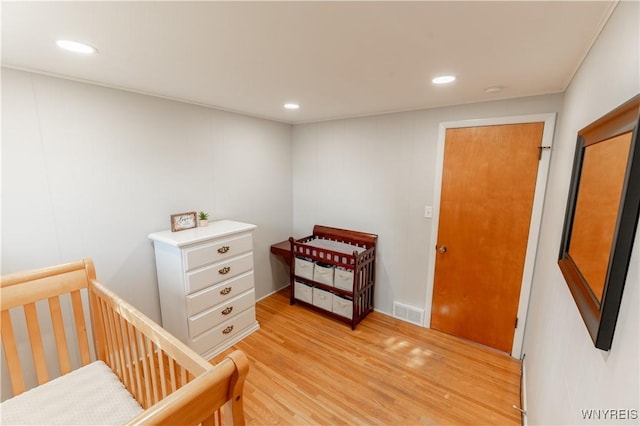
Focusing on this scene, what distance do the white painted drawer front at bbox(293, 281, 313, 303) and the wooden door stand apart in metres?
1.34

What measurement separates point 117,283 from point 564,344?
A: 2775mm

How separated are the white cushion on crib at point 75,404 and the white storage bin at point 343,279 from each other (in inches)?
74.0

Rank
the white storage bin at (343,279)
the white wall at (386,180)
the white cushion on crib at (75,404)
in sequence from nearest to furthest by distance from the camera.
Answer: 1. the white cushion on crib at (75,404)
2. the white wall at (386,180)
3. the white storage bin at (343,279)

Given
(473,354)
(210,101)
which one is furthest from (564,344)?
(210,101)

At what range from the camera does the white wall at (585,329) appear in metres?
0.59

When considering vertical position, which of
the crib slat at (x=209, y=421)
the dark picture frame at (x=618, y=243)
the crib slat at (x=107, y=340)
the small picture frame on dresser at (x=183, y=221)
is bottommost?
the crib slat at (x=107, y=340)

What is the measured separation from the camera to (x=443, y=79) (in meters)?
1.74

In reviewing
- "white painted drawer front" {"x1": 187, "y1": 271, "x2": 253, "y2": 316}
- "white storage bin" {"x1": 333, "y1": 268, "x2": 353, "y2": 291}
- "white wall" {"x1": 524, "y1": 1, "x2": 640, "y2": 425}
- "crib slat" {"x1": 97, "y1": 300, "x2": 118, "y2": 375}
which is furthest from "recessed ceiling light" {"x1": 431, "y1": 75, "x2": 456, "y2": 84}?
"crib slat" {"x1": 97, "y1": 300, "x2": 118, "y2": 375}

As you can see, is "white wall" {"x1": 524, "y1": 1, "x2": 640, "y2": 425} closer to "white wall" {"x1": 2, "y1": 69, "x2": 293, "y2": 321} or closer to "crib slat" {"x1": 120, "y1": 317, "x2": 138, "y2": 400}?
"crib slat" {"x1": 120, "y1": 317, "x2": 138, "y2": 400}

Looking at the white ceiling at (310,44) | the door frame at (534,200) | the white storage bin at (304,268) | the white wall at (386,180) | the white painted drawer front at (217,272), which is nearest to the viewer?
the white ceiling at (310,44)

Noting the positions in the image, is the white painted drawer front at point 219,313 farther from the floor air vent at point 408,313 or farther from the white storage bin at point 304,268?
the floor air vent at point 408,313

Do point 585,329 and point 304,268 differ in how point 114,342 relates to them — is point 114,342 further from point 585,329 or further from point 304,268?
point 585,329

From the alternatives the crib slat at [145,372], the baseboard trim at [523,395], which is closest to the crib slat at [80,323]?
the crib slat at [145,372]

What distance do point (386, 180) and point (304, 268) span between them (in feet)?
4.35
